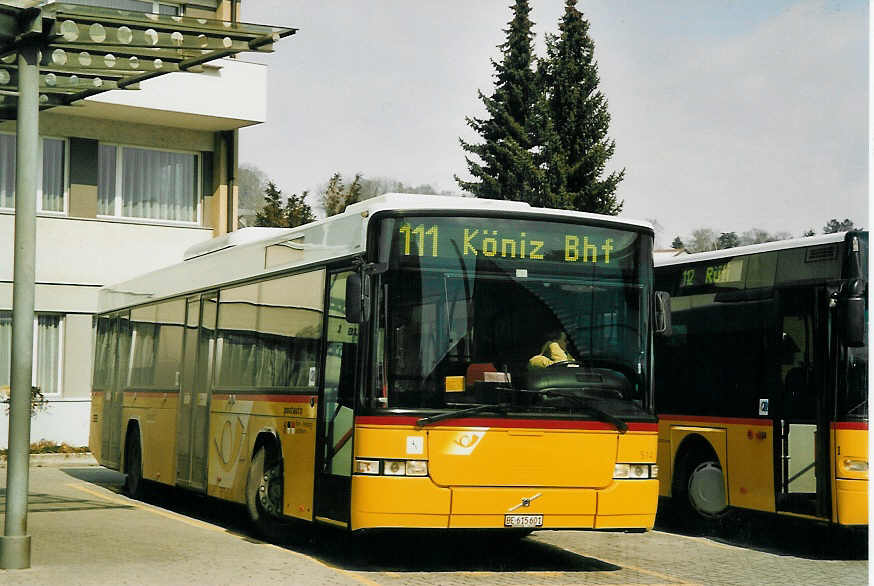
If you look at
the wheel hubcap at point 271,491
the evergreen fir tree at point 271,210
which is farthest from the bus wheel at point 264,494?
the evergreen fir tree at point 271,210

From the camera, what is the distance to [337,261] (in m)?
11.5

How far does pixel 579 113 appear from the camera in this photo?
52719 millimetres

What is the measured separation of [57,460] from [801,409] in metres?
16.5

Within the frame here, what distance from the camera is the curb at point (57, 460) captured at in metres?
24.6

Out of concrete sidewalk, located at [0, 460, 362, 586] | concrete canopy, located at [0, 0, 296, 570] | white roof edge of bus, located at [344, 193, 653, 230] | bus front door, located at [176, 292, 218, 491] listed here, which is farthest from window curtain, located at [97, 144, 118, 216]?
white roof edge of bus, located at [344, 193, 653, 230]

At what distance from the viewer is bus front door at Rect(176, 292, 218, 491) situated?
1498cm

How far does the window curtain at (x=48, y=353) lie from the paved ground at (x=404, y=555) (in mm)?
12787

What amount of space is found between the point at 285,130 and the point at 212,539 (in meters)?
25.2

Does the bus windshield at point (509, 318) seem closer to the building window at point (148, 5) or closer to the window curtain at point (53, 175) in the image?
the window curtain at point (53, 175)

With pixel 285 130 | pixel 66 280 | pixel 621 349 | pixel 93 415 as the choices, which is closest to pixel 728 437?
pixel 621 349

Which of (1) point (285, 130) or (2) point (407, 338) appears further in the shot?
(1) point (285, 130)

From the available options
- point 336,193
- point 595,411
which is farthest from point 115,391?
point 336,193

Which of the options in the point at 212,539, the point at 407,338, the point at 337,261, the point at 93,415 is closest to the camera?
the point at 407,338

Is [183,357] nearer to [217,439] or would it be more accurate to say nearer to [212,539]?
[217,439]
